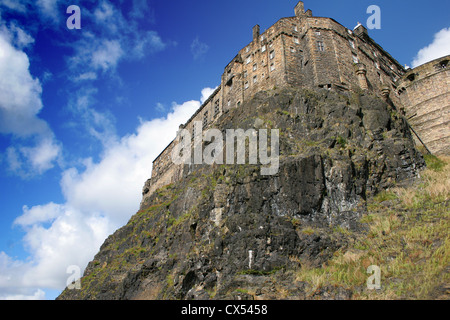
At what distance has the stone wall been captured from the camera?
2977cm

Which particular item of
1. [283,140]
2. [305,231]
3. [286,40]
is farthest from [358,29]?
[305,231]

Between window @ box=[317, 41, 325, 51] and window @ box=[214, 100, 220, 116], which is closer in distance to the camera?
window @ box=[317, 41, 325, 51]

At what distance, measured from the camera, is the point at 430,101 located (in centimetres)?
3241

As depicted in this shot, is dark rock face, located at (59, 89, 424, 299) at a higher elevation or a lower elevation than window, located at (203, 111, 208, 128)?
lower

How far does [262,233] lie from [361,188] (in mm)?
6696

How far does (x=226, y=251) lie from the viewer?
1512 cm

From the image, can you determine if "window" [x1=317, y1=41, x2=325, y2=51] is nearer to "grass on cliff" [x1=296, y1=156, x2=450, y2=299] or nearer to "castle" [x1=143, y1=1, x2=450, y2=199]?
"castle" [x1=143, y1=1, x2=450, y2=199]

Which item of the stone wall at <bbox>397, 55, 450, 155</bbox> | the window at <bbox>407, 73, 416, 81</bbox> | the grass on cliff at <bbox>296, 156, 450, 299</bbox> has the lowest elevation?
the grass on cliff at <bbox>296, 156, 450, 299</bbox>

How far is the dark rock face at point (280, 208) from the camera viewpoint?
46.6 feet

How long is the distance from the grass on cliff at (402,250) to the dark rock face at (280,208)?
0.65 metres

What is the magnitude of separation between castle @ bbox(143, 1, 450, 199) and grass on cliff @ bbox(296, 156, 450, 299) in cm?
1408

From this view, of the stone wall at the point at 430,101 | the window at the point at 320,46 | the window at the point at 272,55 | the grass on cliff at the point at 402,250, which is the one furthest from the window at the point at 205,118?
the grass on cliff at the point at 402,250

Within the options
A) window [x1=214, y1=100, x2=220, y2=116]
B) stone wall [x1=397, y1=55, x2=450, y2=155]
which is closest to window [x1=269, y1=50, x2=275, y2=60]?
window [x1=214, y1=100, x2=220, y2=116]
